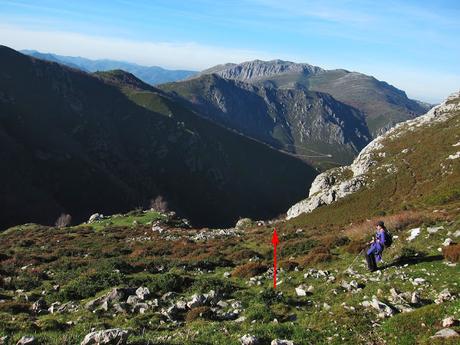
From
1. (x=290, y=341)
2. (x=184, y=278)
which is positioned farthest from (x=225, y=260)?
(x=290, y=341)

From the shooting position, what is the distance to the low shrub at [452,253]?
20.5 metres

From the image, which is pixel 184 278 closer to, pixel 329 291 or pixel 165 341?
pixel 329 291

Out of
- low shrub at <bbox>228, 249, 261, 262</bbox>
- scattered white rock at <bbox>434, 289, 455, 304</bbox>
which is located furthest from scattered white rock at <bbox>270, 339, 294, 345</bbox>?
low shrub at <bbox>228, 249, 261, 262</bbox>

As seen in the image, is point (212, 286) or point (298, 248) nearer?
point (212, 286)

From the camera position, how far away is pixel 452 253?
20734mm

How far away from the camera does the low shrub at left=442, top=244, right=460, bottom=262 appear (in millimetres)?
20475

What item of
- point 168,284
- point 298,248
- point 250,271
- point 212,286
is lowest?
point 298,248

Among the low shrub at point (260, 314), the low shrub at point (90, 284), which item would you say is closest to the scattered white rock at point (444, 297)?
the low shrub at point (260, 314)

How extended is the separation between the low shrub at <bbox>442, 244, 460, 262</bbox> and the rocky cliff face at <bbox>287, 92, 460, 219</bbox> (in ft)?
216

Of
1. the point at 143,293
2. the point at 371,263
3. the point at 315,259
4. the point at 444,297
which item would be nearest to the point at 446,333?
the point at 444,297

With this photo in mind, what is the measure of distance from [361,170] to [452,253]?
3229 inches

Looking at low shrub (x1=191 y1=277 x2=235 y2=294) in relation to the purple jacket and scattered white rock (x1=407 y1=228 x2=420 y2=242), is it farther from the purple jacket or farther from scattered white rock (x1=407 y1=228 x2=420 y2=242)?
scattered white rock (x1=407 y1=228 x2=420 y2=242)

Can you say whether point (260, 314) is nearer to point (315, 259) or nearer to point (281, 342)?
point (281, 342)

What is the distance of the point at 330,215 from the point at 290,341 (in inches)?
2853
